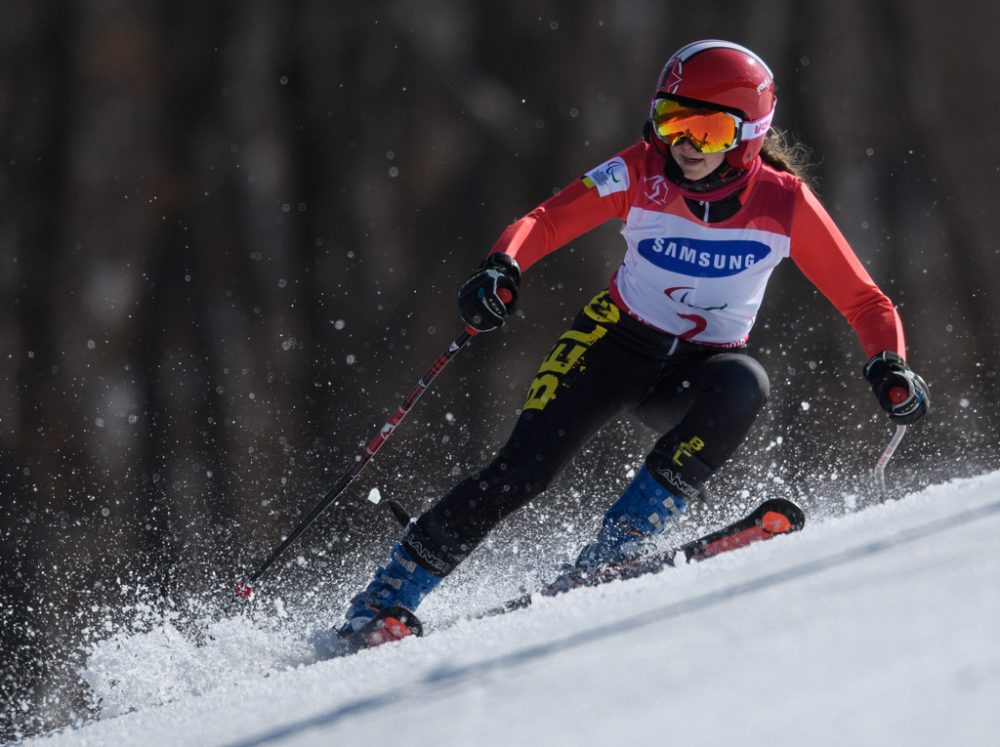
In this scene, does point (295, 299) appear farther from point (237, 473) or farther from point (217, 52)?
point (217, 52)

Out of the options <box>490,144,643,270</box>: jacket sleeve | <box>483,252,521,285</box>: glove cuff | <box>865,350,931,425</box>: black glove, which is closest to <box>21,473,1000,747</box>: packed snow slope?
<box>865,350,931,425</box>: black glove

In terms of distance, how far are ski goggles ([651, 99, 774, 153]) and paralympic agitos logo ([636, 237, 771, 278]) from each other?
225mm

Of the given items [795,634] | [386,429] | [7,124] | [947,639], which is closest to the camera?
[947,639]

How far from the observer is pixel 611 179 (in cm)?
266

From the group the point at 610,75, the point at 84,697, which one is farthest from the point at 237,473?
the point at 610,75

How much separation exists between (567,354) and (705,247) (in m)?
0.41

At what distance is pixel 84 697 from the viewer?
501 cm

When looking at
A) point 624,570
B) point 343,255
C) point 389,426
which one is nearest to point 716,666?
point 624,570

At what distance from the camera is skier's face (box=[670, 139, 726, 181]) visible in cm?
250

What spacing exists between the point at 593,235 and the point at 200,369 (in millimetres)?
1778

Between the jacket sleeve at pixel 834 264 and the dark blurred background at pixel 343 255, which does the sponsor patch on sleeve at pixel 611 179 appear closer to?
the jacket sleeve at pixel 834 264

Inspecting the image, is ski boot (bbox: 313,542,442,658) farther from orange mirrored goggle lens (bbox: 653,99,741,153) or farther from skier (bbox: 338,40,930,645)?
orange mirrored goggle lens (bbox: 653,99,741,153)

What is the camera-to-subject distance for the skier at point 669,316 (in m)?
2.47

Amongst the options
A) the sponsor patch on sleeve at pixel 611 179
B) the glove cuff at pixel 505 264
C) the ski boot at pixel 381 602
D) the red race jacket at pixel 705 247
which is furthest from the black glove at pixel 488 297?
the ski boot at pixel 381 602
